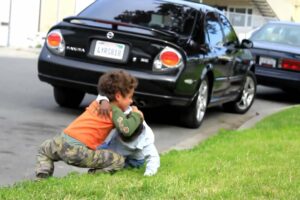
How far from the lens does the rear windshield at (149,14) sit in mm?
8391

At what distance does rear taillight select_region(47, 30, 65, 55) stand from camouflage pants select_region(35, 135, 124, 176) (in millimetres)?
3171

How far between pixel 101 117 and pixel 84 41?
9.49ft

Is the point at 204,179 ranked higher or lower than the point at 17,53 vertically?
higher

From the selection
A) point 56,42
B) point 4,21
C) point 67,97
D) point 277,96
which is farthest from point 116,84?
point 4,21

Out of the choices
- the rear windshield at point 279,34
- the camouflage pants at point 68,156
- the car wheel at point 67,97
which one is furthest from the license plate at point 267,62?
the camouflage pants at point 68,156

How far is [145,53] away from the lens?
25.5ft

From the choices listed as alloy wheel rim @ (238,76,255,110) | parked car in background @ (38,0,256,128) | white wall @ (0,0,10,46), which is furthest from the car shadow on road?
white wall @ (0,0,10,46)

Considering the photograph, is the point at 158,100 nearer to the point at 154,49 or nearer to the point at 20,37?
the point at 154,49

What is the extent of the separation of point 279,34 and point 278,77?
1.59m

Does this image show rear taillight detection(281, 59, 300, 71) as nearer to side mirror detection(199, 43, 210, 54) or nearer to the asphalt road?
the asphalt road

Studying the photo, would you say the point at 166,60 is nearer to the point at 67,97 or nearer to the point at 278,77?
the point at 67,97

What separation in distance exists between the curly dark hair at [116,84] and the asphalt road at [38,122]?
2.92ft

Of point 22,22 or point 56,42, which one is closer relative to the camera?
point 56,42

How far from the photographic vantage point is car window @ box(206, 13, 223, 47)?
895 centimetres
